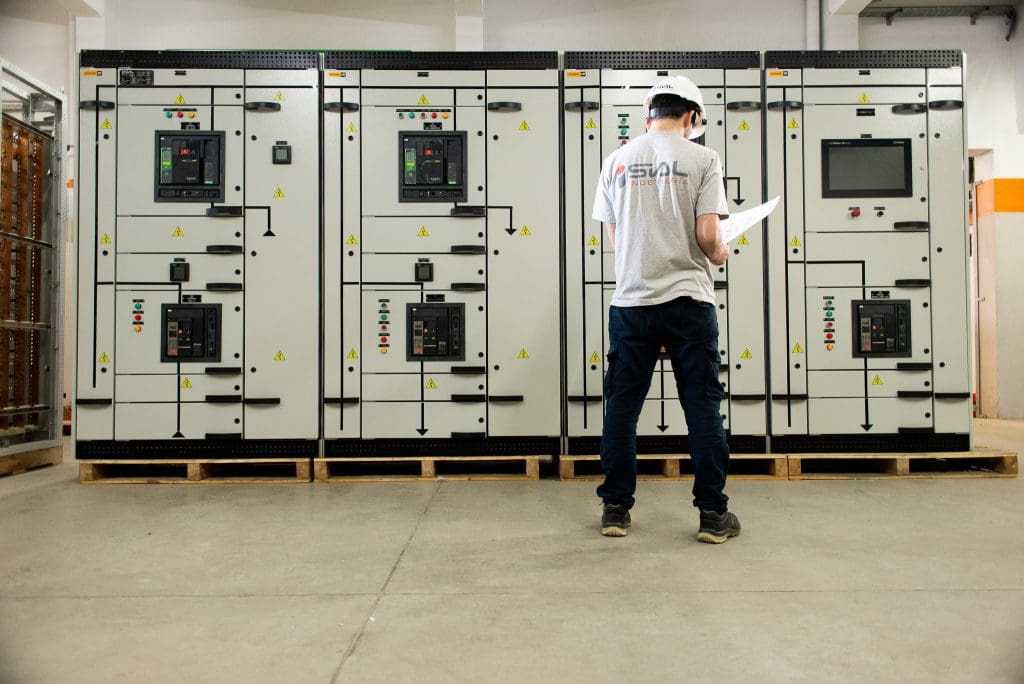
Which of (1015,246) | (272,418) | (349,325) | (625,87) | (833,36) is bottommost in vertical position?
(272,418)

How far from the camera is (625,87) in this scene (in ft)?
14.4

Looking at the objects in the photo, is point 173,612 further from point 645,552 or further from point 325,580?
point 645,552

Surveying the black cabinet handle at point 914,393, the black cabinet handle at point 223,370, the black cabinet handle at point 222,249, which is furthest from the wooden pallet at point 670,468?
the black cabinet handle at point 222,249

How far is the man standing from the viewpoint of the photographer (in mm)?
2766

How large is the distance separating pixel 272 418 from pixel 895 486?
3.86m

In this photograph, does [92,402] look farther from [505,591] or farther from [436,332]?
[505,591]

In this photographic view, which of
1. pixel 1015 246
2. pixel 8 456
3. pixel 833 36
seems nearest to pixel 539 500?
pixel 8 456

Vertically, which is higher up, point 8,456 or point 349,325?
point 349,325

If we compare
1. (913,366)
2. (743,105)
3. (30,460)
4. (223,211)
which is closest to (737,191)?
(743,105)

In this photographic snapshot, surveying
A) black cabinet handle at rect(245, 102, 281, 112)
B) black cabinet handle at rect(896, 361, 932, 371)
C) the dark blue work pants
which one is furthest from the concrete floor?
black cabinet handle at rect(245, 102, 281, 112)

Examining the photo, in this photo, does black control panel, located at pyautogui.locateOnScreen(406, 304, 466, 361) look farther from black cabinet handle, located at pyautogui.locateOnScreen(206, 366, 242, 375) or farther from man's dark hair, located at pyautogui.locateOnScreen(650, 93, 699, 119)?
man's dark hair, located at pyautogui.locateOnScreen(650, 93, 699, 119)

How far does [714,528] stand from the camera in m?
2.79

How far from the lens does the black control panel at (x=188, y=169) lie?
431 cm

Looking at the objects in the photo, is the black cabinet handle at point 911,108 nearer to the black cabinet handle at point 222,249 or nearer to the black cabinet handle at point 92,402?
the black cabinet handle at point 222,249
